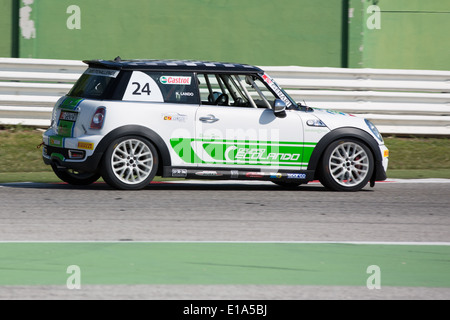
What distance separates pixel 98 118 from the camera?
31.6ft

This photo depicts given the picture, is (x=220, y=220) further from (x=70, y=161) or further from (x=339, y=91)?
(x=339, y=91)

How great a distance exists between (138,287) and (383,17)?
11.3m

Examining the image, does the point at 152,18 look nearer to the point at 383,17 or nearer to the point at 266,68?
the point at 266,68

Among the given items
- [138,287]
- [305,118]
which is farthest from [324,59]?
[138,287]

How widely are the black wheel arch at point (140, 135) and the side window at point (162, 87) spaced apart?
1.26 feet

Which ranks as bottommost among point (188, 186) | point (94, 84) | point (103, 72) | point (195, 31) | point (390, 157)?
point (188, 186)

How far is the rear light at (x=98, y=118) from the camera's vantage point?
9.62 meters

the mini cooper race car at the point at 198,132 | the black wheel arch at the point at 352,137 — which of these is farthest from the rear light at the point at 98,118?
the black wheel arch at the point at 352,137

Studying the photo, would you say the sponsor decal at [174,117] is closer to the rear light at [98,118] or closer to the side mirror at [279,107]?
the rear light at [98,118]

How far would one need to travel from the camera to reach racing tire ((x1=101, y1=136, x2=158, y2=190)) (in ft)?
31.6

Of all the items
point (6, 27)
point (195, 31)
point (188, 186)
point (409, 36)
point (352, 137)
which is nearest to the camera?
point (352, 137)

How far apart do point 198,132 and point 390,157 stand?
4.71 metres

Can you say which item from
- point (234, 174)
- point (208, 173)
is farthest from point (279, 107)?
point (208, 173)
